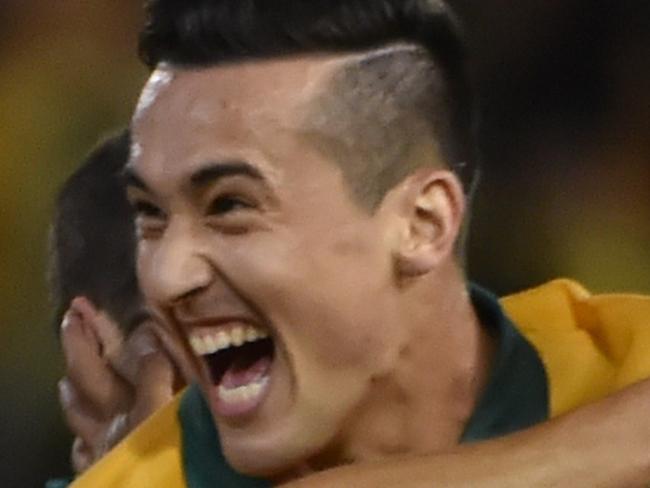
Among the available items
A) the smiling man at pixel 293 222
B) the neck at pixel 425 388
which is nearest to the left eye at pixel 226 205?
the smiling man at pixel 293 222

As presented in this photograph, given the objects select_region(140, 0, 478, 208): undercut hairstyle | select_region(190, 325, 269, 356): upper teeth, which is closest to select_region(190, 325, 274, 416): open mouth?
select_region(190, 325, 269, 356): upper teeth

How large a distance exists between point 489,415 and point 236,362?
Answer: 155 millimetres

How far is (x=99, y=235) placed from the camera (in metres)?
0.92

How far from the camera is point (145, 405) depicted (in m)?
0.89

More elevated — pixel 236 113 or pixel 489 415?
pixel 236 113

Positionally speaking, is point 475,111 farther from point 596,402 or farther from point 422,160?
point 596,402

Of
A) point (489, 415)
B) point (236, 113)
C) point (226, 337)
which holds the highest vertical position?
point (236, 113)

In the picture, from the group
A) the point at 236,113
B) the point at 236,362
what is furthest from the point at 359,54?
the point at 236,362

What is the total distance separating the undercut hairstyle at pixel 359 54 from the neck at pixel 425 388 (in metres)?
0.08

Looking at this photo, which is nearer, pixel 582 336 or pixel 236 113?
pixel 236 113

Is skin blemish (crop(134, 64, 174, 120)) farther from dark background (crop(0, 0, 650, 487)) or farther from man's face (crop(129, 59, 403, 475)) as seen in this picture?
dark background (crop(0, 0, 650, 487))

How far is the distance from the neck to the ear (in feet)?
0.07

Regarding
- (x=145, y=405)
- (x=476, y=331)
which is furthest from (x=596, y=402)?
(x=145, y=405)

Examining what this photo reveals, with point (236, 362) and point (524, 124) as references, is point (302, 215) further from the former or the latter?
point (524, 124)
